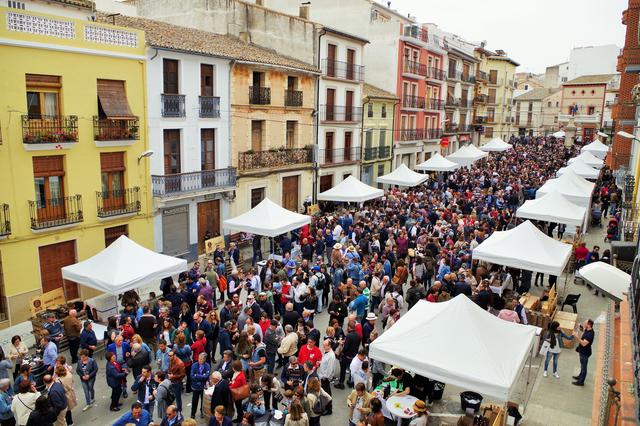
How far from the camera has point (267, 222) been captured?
17.2 meters

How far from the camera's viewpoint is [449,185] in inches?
1176

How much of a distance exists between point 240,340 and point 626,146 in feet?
111

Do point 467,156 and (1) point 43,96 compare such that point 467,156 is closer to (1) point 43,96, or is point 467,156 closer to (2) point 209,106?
(2) point 209,106

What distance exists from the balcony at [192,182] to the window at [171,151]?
546mm

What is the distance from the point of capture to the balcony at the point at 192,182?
59.1ft

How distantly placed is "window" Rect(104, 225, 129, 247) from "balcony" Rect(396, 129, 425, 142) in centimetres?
2460

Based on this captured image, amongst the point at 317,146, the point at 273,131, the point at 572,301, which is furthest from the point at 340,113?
the point at 572,301

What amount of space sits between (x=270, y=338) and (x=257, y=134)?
14.8 m

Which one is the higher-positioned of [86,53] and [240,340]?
[86,53]

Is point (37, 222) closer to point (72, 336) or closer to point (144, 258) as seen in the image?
point (144, 258)

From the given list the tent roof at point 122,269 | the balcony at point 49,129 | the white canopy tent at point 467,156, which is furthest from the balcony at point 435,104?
the tent roof at point 122,269

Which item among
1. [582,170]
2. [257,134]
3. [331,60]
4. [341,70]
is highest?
[331,60]

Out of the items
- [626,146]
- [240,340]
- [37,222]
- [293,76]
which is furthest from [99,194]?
[626,146]

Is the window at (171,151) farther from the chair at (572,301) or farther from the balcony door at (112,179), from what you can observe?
the chair at (572,301)
